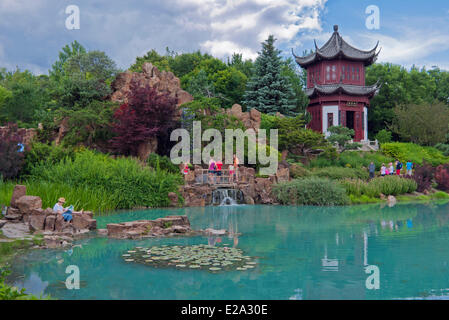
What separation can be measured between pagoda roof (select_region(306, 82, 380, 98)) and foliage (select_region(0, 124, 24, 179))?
21811 millimetres

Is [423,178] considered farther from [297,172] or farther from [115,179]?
[115,179]

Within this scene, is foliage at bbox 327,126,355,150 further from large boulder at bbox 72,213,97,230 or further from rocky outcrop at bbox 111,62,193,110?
large boulder at bbox 72,213,97,230

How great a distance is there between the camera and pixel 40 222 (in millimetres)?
8977

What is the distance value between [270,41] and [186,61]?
32.7ft

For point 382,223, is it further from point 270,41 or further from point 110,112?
point 270,41

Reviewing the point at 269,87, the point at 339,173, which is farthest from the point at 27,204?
the point at 269,87

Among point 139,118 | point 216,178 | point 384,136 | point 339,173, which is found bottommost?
point 216,178

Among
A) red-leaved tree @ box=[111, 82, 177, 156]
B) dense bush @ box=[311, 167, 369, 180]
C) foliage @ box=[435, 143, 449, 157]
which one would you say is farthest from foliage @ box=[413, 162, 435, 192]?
red-leaved tree @ box=[111, 82, 177, 156]

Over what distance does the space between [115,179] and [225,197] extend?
181 inches

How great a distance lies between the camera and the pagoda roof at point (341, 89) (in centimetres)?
2961

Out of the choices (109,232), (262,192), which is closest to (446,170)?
(262,192)

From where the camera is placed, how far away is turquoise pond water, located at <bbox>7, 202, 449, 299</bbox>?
502 centimetres

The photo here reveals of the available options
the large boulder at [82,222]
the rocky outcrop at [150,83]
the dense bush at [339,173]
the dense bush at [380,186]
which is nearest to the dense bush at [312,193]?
the dense bush at [380,186]

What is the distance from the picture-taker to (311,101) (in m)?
31.8
